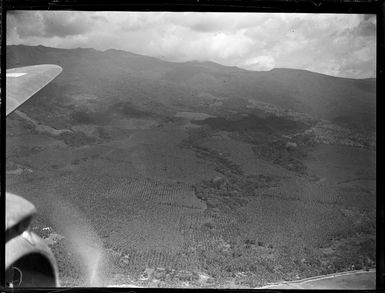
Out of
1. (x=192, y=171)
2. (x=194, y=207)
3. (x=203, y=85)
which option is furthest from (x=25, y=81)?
(x=194, y=207)

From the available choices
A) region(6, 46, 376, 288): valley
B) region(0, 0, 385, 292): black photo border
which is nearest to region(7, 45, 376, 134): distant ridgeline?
region(6, 46, 376, 288): valley

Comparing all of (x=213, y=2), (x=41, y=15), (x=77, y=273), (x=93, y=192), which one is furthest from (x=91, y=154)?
(x=213, y=2)

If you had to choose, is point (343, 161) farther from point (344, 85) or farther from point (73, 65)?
point (73, 65)

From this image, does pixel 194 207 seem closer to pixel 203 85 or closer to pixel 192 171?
pixel 192 171

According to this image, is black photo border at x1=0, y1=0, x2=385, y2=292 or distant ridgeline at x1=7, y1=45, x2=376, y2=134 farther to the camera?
distant ridgeline at x1=7, y1=45, x2=376, y2=134

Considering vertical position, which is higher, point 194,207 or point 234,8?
point 234,8

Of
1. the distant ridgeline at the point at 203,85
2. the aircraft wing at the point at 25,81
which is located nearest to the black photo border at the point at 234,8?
the aircraft wing at the point at 25,81

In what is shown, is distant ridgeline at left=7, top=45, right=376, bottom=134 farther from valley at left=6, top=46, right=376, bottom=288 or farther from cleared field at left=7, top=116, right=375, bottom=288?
cleared field at left=7, top=116, right=375, bottom=288

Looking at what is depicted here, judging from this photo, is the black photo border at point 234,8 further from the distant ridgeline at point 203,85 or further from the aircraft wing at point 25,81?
the distant ridgeline at point 203,85
